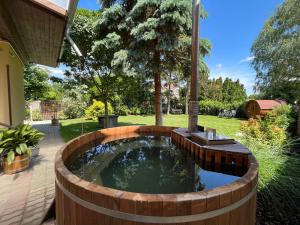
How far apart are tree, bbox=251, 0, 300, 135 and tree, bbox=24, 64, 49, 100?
15066 mm

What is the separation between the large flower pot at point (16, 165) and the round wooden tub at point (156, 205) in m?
2.88

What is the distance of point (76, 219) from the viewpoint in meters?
1.62

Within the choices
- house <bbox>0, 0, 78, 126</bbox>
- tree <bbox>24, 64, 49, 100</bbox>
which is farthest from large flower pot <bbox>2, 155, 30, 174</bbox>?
tree <bbox>24, 64, 49, 100</bbox>

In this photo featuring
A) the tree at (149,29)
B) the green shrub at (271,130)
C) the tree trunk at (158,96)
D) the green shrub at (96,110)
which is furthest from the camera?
the green shrub at (96,110)

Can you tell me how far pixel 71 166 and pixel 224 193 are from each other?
197 cm

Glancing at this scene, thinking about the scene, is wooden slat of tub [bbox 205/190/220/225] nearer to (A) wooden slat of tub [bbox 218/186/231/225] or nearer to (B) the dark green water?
(A) wooden slat of tub [bbox 218/186/231/225]

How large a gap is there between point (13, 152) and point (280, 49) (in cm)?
950

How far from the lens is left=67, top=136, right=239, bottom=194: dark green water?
7.00ft

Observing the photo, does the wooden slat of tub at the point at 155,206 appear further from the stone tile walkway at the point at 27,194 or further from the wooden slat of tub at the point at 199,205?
the stone tile walkway at the point at 27,194

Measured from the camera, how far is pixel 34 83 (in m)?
16.2

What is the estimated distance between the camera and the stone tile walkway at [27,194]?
2.59 meters

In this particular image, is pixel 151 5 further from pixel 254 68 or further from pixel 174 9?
pixel 254 68

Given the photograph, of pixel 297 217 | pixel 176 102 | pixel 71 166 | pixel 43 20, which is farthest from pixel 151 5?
pixel 176 102

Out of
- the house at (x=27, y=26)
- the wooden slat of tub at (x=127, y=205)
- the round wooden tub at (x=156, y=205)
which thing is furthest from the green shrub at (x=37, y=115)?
the wooden slat of tub at (x=127, y=205)
